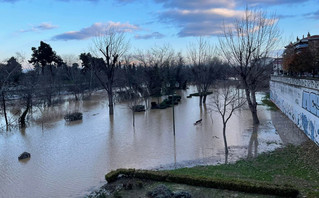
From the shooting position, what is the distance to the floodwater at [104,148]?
12220 millimetres

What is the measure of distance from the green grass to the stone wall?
2.34m

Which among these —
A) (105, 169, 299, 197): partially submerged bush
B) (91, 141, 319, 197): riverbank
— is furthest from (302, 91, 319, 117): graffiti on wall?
(105, 169, 299, 197): partially submerged bush

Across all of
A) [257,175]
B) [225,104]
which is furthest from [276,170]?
[225,104]

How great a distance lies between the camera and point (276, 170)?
1123 cm

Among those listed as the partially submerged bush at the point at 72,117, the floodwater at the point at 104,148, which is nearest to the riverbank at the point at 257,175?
the floodwater at the point at 104,148

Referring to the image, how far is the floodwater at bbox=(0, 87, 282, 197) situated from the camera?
12220 mm

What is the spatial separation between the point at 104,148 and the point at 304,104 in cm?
1338

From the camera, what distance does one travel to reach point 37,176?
42.4 feet

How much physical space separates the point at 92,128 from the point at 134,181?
14473 mm

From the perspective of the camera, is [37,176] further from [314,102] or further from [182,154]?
[314,102]

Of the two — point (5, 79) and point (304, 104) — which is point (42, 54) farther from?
point (304, 104)

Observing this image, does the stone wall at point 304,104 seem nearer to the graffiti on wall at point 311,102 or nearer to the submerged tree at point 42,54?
the graffiti on wall at point 311,102

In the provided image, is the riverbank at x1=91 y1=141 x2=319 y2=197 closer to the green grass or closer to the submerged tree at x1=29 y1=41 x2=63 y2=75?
the green grass

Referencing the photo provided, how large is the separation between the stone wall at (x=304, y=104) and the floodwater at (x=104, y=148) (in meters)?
1.93
